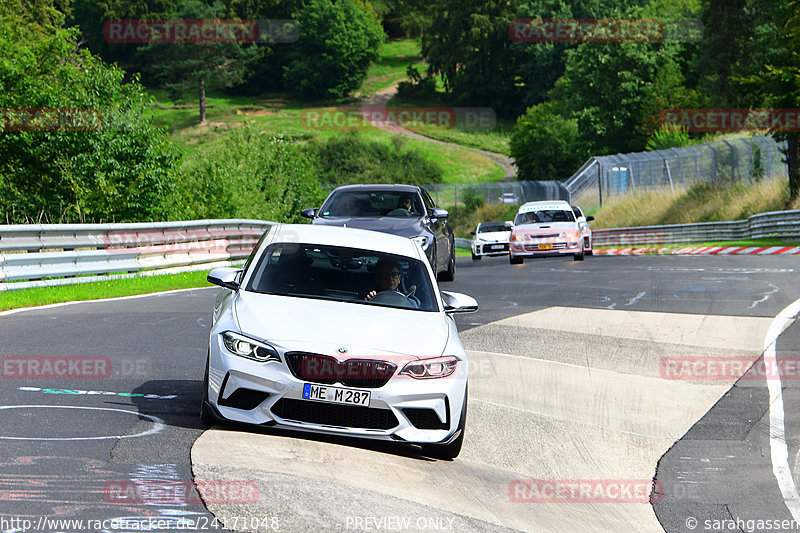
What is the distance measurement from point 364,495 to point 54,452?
6.12 ft

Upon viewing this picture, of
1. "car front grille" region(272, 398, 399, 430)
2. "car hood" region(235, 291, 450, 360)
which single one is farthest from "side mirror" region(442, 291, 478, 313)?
"car front grille" region(272, 398, 399, 430)

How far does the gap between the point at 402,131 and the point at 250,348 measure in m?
118

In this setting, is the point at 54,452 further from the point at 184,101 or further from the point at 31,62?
the point at 184,101

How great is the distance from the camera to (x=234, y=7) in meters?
145

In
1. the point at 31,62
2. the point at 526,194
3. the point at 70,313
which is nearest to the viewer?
the point at 70,313

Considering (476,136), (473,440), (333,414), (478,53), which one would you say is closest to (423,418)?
(333,414)

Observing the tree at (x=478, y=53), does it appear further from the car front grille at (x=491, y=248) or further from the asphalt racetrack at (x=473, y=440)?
the asphalt racetrack at (x=473, y=440)

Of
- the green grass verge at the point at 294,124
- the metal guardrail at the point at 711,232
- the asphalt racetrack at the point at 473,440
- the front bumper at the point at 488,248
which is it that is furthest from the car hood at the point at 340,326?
the green grass verge at the point at 294,124

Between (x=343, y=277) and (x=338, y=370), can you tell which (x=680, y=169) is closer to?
(x=343, y=277)

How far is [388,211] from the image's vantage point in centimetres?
1614

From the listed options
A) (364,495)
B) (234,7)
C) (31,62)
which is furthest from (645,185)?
(234,7)

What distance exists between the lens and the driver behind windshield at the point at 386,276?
26.0ft

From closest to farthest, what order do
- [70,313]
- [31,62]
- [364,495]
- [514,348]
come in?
[364,495] < [514,348] < [70,313] < [31,62]

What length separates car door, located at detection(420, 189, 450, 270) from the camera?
16.1m
